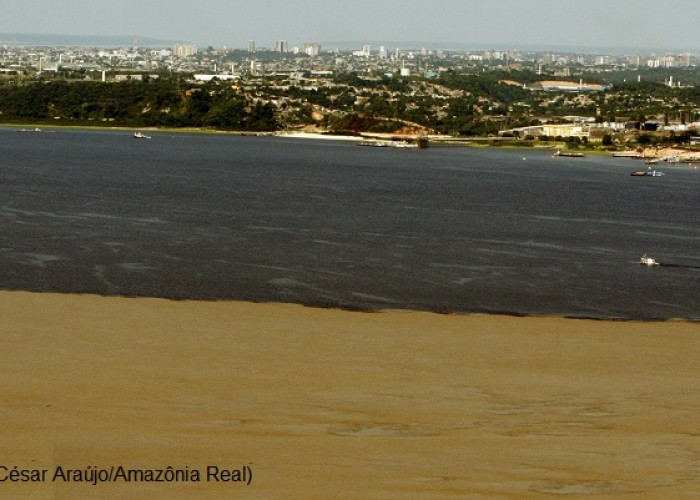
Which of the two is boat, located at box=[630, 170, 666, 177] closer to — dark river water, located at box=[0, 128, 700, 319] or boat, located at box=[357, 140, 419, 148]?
dark river water, located at box=[0, 128, 700, 319]

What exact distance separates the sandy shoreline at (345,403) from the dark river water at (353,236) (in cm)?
185

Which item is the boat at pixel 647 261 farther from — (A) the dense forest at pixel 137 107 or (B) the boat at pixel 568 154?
(A) the dense forest at pixel 137 107

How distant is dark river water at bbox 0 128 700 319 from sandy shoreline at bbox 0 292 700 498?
1855 millimetres

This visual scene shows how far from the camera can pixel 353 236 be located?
1962cm

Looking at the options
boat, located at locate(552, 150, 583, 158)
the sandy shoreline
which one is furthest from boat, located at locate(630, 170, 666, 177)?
the sandy shoreline

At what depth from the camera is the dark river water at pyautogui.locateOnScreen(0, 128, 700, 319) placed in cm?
1390

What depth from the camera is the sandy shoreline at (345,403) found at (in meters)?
6.35

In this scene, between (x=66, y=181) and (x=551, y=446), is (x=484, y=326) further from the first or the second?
(x=66, y=181)

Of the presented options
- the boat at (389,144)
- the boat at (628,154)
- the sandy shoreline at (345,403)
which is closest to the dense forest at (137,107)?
the boat at (389,144)

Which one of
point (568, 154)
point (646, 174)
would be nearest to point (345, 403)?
point (646, 174)

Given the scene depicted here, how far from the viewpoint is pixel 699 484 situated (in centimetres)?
634

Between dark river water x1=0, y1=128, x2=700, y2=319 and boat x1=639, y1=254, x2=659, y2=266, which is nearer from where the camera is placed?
dark river water x1=0, y1=128, x2=700, y2=319

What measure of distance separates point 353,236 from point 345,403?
38.7ft

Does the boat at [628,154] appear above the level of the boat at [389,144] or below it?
above
